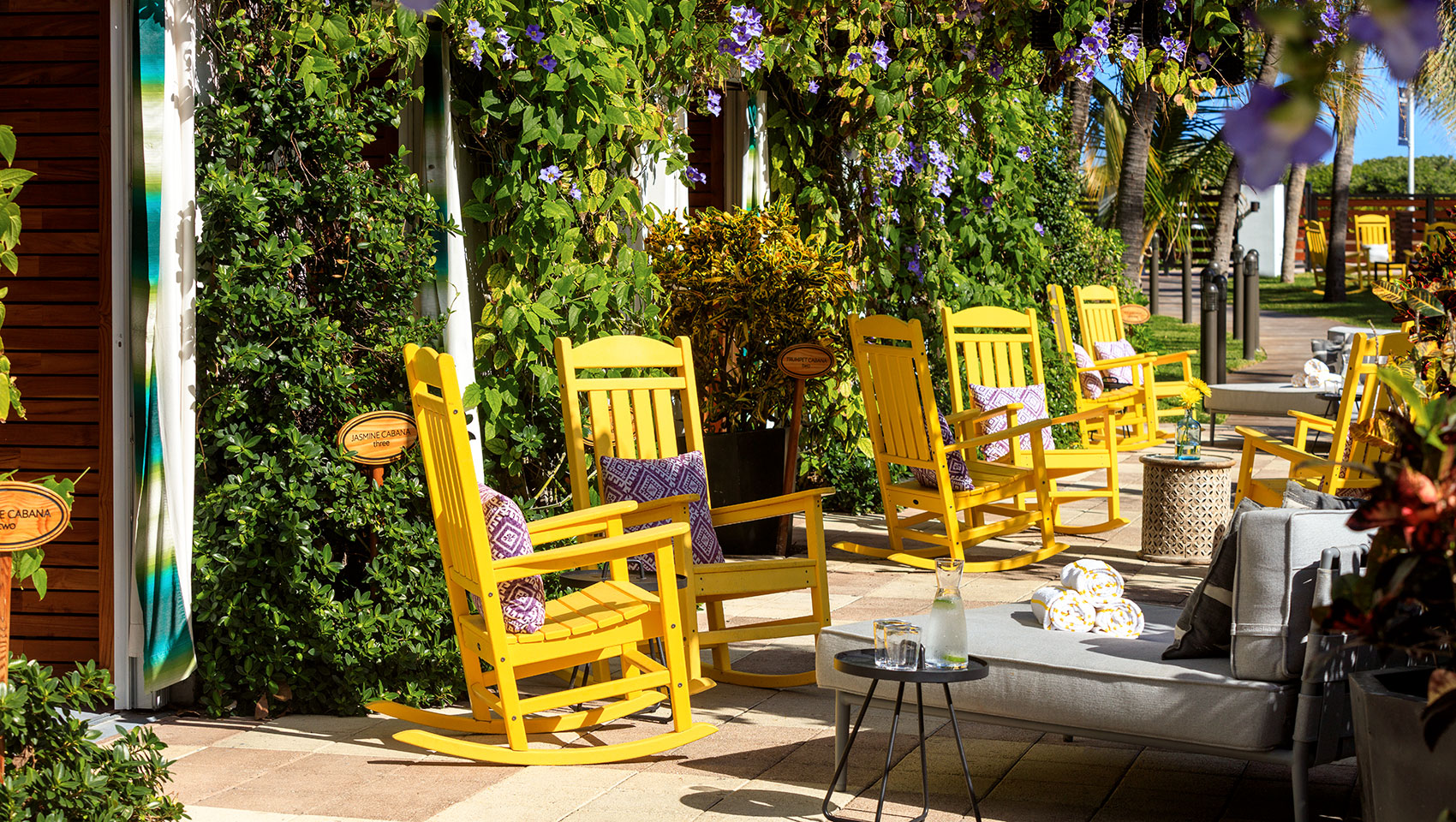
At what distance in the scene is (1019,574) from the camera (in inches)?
234

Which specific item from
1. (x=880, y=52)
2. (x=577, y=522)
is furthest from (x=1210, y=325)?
(x=577, y=522)

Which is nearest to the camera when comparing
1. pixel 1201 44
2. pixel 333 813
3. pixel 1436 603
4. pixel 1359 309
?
pixel 1436 603

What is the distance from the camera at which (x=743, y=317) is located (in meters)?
6.19

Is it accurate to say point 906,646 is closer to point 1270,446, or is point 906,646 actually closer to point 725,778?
point 725,778

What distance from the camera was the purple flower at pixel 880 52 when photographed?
634 centimetres

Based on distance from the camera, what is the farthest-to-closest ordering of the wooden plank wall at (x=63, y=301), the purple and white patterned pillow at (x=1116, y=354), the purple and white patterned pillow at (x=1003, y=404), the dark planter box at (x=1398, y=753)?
the purple and white patterned pillow at (x=1116, y=354), the purple and white patterned pillow at (x=1003, y=404), the wooden plank wall at (x=63, y=301), the dark planter box at (x=1398, y=753)

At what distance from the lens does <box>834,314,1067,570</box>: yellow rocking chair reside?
19.4ft

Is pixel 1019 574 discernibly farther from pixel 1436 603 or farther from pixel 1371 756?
pixel 1436 603

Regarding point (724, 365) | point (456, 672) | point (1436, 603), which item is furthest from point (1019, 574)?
point (1436, 603)

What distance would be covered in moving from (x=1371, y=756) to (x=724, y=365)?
434 cm

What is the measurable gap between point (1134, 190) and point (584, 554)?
A: 39.3ft

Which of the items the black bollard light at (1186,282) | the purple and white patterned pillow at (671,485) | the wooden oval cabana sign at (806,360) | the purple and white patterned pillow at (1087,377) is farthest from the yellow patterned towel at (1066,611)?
the black bollard light at (1186,282)

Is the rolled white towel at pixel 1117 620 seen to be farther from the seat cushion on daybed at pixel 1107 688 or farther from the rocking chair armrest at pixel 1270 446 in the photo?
the rocking chair armrest at pixel 1270 446

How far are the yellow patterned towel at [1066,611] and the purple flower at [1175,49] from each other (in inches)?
83.9
